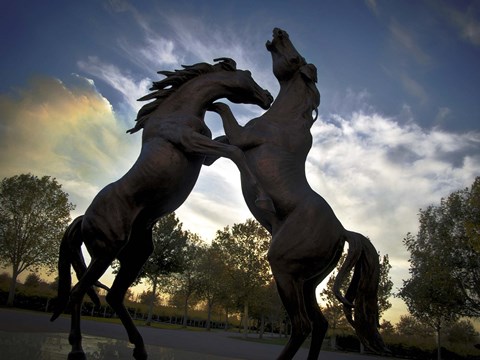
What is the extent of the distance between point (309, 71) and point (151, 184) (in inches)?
78.3

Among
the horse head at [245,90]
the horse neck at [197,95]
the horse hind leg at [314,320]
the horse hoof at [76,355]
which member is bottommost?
the horse hoof at [76,355]

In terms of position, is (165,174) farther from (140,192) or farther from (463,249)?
(463,249)

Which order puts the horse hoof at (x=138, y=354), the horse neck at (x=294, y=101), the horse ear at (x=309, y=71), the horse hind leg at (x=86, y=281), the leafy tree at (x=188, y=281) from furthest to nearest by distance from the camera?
the leafy tree at (x=188, y=281) → the horse ear at (x=309, y=71) → the horse neck at (x=294, y=101) → the horse hoof at (x=138, y=354) → the horse hind leg at (x=86, y=281)

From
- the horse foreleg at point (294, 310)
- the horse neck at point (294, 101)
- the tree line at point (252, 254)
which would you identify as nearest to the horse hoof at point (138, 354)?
the horse foreleg at point (294, 310)

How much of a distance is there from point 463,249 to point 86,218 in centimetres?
3108

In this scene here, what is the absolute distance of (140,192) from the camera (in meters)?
3.32

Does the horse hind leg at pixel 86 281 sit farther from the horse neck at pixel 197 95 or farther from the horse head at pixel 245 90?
the horse head at pixel 245 90

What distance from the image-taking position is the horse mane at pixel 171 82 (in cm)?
388

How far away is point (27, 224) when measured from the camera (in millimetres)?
28016

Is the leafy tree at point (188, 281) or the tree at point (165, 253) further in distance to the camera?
the leafy tree at point (188, 281)

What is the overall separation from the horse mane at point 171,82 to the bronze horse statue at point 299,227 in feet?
1.46

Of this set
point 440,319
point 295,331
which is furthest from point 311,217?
point 440,319

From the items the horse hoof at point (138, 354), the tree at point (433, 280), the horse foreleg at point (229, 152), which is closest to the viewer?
the horse foreleg at point (229, 152)

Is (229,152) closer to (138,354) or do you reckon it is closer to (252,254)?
(138,354)
